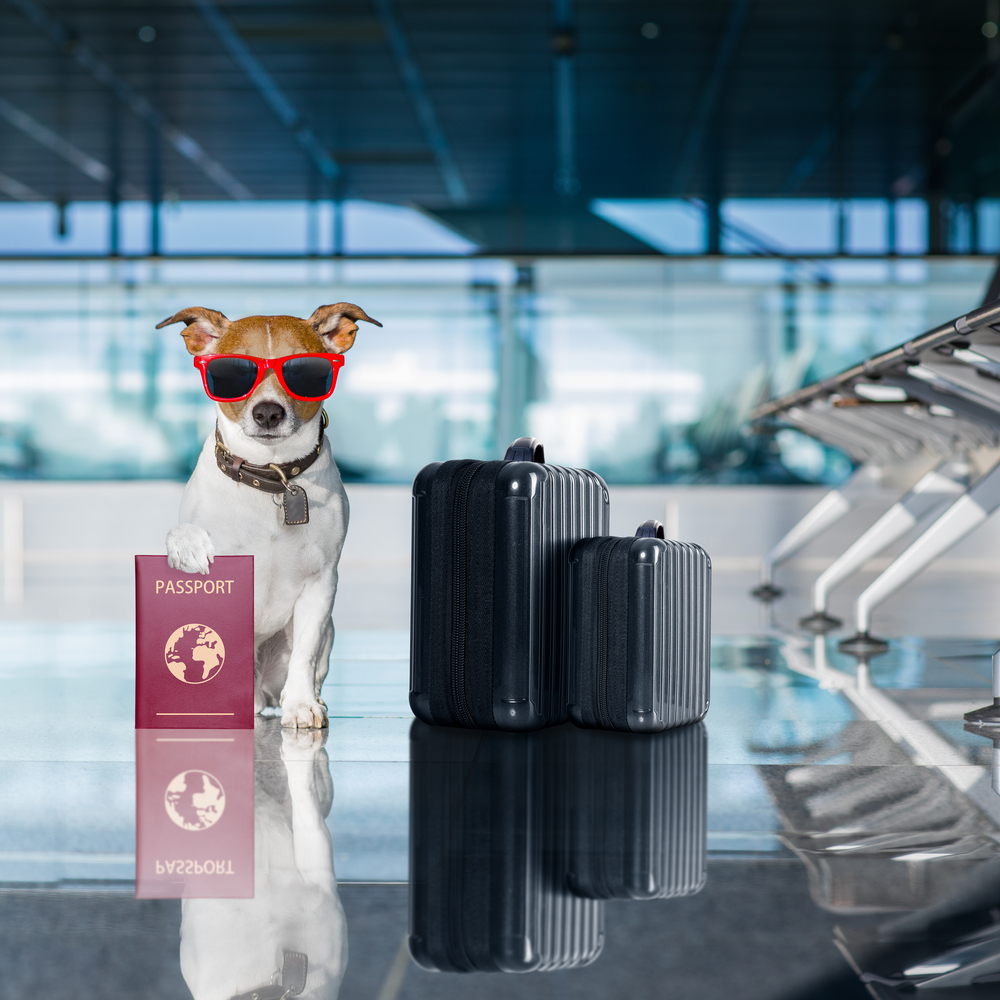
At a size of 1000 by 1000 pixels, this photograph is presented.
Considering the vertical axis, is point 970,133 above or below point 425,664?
above

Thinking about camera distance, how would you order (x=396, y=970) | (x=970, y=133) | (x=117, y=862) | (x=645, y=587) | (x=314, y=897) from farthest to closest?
(x=970, y=133) < (x=645, y=587) < (x=117, y=862) < (x=314, y=897) < (x=396, y=970)

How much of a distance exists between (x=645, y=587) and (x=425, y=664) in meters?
0.56

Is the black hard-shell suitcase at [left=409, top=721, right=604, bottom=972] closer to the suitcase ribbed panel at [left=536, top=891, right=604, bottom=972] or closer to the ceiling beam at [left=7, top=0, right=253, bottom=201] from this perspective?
the suitcase ribbed panel at [left=536, top=891, right=604, bottom=972]

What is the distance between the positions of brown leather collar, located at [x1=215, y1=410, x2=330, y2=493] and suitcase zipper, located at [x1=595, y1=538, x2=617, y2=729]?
2.35 ft

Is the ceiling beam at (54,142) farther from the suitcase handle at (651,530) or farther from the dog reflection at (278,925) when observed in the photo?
the dog reflection at (278,925)

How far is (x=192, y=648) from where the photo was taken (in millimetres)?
2383

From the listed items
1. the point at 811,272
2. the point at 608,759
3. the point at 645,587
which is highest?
the point at 811,272

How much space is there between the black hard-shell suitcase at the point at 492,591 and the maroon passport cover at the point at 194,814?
48 centimetres

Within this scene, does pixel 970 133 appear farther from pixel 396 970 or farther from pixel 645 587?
pixel 396 970

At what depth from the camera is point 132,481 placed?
1013cm

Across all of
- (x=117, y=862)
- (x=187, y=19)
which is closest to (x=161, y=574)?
(x=117, y=862)

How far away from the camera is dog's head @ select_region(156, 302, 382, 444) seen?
7.81 feet

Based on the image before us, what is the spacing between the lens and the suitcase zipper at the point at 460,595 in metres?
2.46

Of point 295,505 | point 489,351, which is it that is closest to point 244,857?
point 295,505
